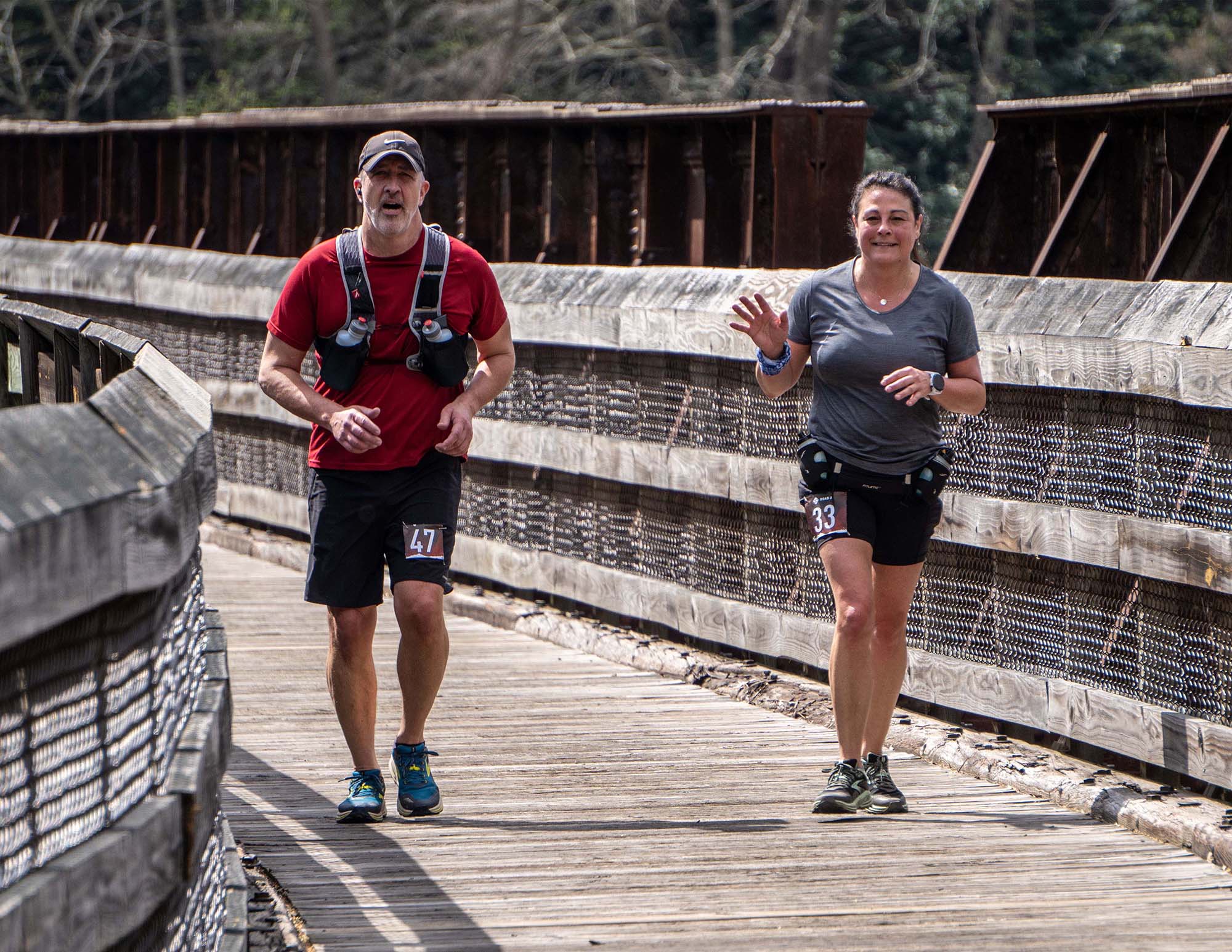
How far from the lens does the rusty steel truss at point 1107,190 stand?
8102mm

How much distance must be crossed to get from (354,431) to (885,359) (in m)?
1.62

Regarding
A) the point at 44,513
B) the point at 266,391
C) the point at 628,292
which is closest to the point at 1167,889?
the point at 266,391

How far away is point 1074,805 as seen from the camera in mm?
6371

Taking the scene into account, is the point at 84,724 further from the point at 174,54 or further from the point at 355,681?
the point at 174,54

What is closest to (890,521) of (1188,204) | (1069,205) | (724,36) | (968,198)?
(1188,204)

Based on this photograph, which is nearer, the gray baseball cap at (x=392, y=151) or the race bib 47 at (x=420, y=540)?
the gray baseball cap at (x=392, y=151)

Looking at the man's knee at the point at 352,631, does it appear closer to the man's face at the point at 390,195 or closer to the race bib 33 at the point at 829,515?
the man's face at the point at 390,195

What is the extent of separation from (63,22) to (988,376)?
143ft

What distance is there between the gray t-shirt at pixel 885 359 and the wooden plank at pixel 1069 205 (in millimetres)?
2899

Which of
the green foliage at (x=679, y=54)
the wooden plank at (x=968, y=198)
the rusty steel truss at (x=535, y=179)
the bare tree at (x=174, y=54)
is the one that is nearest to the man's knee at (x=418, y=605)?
the rusty steel truss at (x=535, y=179)

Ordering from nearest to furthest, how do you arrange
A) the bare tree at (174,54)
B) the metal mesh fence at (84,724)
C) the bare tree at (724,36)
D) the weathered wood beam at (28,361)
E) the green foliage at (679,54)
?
the metal mesh fence at (84,724), the weathered wood beam at (28,361), the green foliage at (679,54), the bare tree at (724,36), the bare tree at (174,54)

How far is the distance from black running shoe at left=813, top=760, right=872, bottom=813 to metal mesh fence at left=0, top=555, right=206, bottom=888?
3.12m

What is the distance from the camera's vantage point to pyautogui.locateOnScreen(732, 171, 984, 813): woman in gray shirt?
20.2ft

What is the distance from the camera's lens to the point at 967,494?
7270mm
